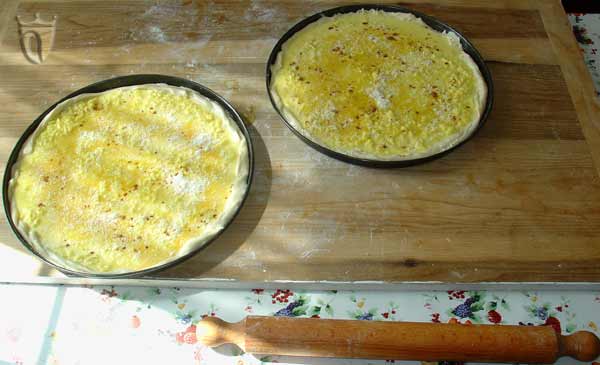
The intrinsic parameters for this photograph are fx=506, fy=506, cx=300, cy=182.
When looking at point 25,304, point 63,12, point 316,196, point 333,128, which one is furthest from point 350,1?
point 25,304

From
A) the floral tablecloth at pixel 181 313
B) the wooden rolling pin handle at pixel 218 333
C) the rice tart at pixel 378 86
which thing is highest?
the rice tart at pixel 378 86

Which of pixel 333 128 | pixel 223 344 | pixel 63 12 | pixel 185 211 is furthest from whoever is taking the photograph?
pixel 63 12

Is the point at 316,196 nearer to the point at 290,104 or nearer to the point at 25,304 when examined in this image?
the point at 290,104

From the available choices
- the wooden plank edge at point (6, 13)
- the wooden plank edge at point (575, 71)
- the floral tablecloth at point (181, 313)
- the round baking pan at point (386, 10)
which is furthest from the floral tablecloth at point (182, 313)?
the wooden plank edge at point (6, 13)

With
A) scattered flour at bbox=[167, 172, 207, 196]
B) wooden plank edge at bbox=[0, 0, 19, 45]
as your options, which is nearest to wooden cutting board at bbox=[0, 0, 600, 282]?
wooden plank edge at bbox=[0, 0, 19, 45]

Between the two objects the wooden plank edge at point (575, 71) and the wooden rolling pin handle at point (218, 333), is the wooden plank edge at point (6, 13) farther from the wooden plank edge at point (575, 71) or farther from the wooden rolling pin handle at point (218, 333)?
the wooden plank edge at point (575, 71)

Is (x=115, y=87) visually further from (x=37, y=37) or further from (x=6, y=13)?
(x=6, y=13)

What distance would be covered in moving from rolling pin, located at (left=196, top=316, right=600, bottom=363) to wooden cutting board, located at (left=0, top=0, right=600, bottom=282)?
0.22 metres

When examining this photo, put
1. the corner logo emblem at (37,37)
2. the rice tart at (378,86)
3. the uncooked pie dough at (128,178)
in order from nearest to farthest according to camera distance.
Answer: the uncooked pie dough at (128,178), the rice tart at (378,86), the corner logo emblem at (37,37)

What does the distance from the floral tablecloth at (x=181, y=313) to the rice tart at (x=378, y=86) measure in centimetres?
52

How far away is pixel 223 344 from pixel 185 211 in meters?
0.46

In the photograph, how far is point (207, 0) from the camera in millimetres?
2385

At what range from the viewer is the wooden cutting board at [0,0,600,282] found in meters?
1.65

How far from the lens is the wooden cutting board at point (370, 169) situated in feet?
5.42
